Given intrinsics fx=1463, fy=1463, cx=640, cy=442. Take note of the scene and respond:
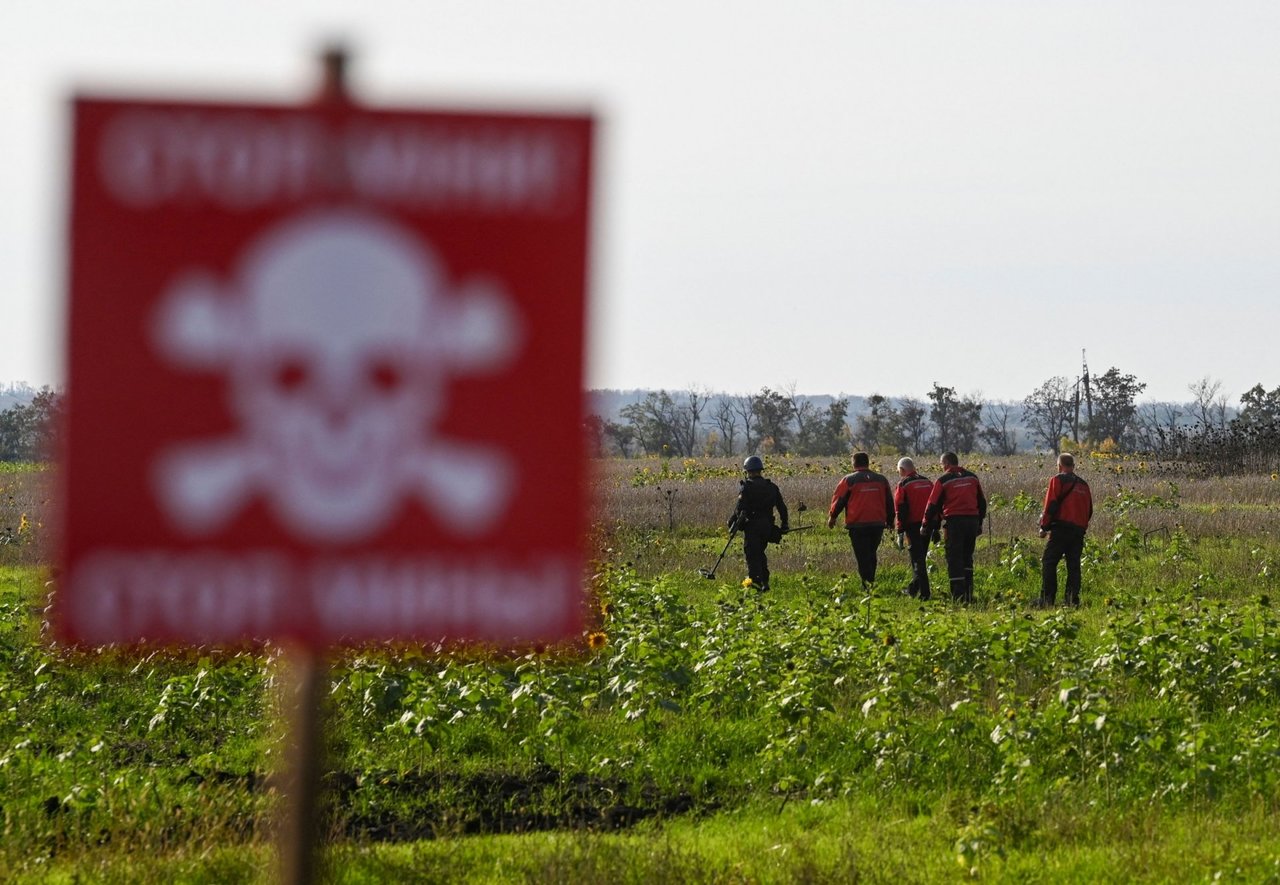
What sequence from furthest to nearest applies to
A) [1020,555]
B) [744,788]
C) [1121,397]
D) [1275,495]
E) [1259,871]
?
[1121,397] → [1275,495] → [1020,555] → [744,788] → [1259,871]

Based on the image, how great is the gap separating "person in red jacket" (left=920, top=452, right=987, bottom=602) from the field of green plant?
3.04m

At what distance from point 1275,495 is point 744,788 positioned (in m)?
25.8

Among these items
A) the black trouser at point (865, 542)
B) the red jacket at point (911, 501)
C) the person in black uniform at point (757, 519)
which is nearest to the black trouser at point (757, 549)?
the person in black uniform at point (757, 519)

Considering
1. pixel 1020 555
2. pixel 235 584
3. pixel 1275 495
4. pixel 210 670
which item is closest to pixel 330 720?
pixel 210 670

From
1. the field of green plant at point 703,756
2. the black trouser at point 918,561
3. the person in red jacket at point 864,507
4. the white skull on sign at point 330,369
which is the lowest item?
the field of green plant at point 703,756

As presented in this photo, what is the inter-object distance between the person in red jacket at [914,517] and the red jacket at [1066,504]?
1534 millimetres

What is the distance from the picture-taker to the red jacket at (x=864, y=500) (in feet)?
57.7

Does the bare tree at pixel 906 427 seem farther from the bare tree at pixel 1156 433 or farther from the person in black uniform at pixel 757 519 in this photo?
the person in black uniform at pixel 757 519

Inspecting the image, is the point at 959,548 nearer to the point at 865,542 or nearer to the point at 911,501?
the point at 911,501

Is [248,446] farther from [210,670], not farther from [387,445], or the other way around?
[210,670]

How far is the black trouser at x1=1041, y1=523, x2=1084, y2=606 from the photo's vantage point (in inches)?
651

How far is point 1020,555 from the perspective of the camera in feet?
62.1

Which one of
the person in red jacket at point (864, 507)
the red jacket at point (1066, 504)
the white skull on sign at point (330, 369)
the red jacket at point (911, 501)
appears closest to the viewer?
the white skull on sign at point (330, 369)

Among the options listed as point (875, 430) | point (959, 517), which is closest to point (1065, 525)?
point (959, 517)
